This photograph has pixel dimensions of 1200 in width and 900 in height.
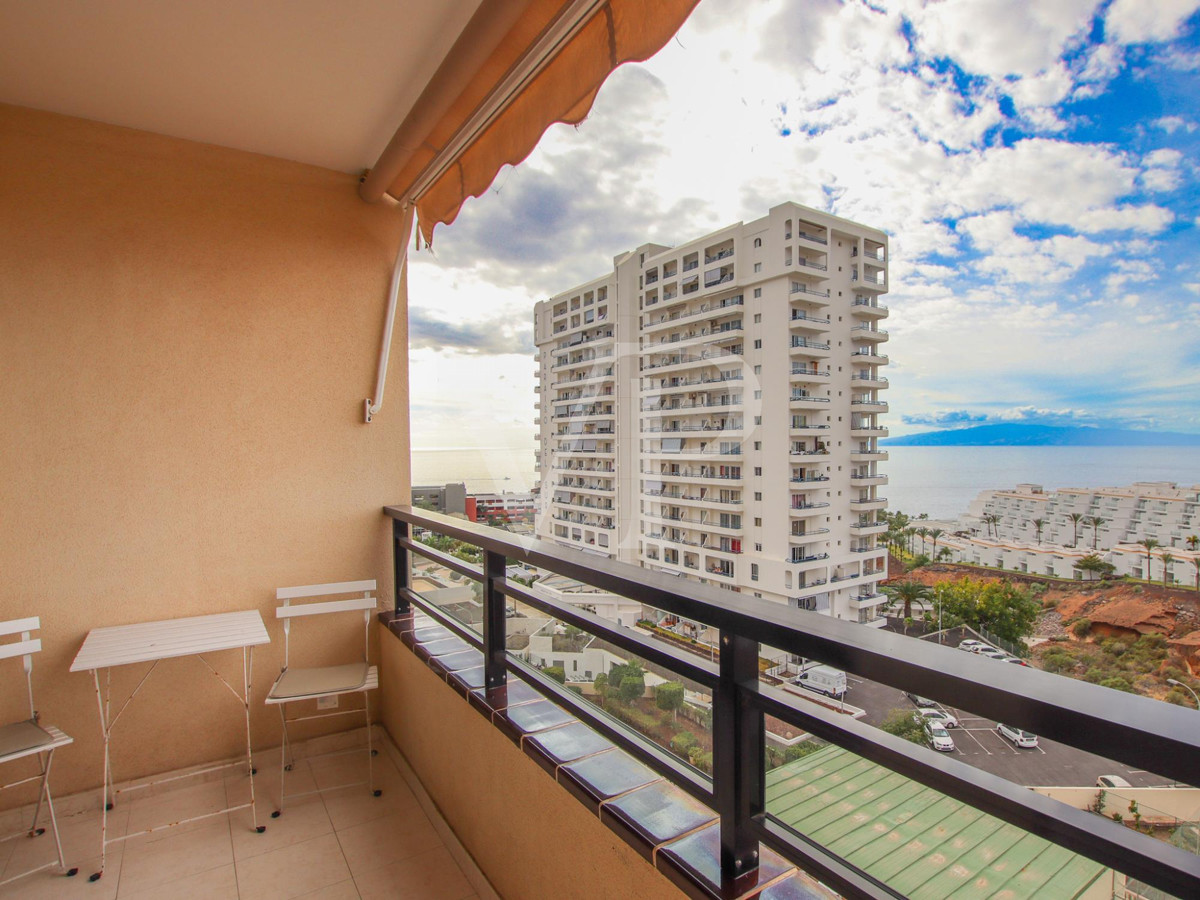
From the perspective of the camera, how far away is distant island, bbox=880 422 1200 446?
59 centimetres

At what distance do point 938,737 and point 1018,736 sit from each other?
0.11 m

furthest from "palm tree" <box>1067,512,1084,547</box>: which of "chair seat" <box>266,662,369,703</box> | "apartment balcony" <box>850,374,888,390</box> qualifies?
"chair seat" <box>266,662,369,703</box>

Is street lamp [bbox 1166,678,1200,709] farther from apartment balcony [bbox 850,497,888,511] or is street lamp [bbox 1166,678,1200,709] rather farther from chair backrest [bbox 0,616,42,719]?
chair backrest [bbox 0,616,42,719]

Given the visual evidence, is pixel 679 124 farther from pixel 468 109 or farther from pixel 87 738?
pixel 87 738

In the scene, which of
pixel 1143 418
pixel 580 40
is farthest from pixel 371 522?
pixel 1143 418

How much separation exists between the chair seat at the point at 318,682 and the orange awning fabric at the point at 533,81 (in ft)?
7.06

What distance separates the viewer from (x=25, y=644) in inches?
95.2

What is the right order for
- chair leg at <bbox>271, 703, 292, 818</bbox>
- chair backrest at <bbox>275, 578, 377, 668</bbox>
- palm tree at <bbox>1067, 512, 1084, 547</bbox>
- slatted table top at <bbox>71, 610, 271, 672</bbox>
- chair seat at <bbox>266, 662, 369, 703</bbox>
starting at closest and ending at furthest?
palm tree at <bbox>1067, 512, 1084, 547</bbox> → slatted table top at <bbox>71, 610, 271, 672</bbox> → chair seat at <bbox>266, 662, 369, 703</bbox> → chair leg at <bbox>271, 703, 292, 818</bbox> → chair backrest at <bbox>275, 578, 377, 668</bbox>

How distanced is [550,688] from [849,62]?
66.8 inches

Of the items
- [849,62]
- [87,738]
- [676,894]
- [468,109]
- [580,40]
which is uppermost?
[468,109]

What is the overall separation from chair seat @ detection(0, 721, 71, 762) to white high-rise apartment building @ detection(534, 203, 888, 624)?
7.81ft

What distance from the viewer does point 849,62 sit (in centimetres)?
91

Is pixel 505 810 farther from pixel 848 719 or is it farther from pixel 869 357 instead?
pixel 869 357

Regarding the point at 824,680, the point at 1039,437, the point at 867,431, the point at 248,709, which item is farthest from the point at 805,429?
the point at 248,709
